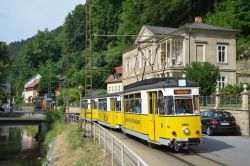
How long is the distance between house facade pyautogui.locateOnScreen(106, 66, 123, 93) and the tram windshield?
56300mm

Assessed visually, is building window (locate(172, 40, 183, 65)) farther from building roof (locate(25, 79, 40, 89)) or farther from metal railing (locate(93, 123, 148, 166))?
building roof (locate(25, 79, 40, 89))

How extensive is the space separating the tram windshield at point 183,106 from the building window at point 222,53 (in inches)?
1202

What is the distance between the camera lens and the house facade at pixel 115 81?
7519cm

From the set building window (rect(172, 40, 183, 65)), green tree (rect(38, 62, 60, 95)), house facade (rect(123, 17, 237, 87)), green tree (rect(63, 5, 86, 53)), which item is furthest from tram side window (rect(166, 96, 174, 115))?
green tree (rect(63, 5, 86, 53))

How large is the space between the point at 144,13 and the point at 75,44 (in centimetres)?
4785

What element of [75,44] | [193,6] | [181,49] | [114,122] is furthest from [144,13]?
[75,44]

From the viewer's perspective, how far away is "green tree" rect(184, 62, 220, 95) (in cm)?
3706

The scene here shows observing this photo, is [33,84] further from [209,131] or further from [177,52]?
[209,131]

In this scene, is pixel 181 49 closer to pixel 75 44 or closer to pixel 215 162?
pixel 215 162

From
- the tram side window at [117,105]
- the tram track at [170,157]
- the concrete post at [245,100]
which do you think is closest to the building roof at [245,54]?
the concrete post at [245,100]

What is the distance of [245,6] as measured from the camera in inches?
2137

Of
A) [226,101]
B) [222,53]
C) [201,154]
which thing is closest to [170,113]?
[201,154]

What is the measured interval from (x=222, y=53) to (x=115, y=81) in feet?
103

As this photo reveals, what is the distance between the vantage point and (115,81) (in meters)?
76.4
